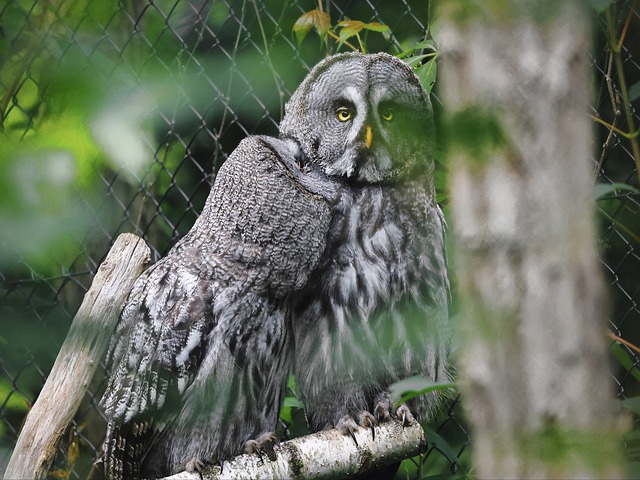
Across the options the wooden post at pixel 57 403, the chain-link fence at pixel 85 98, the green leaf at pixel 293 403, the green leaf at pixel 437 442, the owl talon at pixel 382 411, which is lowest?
the green leaf at pixel 437 442

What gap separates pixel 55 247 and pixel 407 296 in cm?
165

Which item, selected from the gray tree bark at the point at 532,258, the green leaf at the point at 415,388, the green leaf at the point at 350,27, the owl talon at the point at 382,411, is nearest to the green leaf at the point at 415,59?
the green leaf at the point at 350,27

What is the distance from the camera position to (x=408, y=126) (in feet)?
1.29

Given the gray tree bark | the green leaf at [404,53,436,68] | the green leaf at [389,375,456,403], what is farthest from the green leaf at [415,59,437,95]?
the gray tree bark

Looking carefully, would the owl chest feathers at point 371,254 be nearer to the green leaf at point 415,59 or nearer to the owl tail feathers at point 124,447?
the green leaf at point 415,59

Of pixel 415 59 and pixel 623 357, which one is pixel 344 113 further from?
pixel 623 357

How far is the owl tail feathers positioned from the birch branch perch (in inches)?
8.9

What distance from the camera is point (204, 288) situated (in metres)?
1.72

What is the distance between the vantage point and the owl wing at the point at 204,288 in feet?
5.55

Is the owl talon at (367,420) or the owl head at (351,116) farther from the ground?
the owl head at (351,116)

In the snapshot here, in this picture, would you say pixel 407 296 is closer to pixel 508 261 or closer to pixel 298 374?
pixel 298 374

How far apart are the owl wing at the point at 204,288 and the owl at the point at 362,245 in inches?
7.7

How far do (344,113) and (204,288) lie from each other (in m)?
0.58

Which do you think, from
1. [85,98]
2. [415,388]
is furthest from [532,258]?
[415,388]
